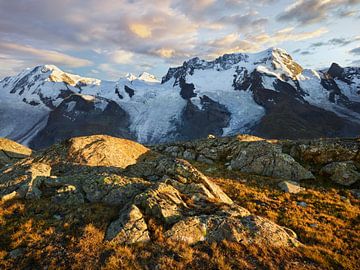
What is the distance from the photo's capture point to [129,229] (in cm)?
Result: 1402

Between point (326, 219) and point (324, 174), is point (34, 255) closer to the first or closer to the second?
point (326, 219)

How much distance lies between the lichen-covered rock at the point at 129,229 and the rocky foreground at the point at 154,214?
0.05 m

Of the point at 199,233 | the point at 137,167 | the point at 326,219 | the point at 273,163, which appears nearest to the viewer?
the point at 199,233

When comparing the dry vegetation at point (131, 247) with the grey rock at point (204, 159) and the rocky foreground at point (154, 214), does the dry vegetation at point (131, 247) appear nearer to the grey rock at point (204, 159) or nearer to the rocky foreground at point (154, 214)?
the rocky foreground at point (154, 214)

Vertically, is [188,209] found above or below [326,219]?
above

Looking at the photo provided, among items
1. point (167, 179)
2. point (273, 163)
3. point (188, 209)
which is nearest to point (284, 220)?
point (188, 209)

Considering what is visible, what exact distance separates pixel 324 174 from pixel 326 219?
11.1 meters

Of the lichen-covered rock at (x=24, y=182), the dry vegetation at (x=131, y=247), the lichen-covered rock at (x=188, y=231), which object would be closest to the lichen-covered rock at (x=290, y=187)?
the dry vegetation at (x=131, y=247)

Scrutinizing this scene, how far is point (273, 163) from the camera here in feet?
100

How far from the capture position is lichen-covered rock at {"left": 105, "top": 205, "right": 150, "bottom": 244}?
13.6 meters

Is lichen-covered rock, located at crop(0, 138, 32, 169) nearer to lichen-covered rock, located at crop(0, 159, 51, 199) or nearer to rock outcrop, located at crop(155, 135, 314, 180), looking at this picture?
lichen-covered rock, located at crop(0, 159, 51, 199)

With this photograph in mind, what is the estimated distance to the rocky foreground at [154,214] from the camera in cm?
1278

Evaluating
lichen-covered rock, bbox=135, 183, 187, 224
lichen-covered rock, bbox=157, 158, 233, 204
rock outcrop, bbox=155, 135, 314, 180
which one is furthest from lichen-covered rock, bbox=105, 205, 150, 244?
rock outcrop, bbox=155, 135, 314, 180

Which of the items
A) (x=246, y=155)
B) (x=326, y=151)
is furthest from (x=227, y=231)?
(x=326, y=151)
